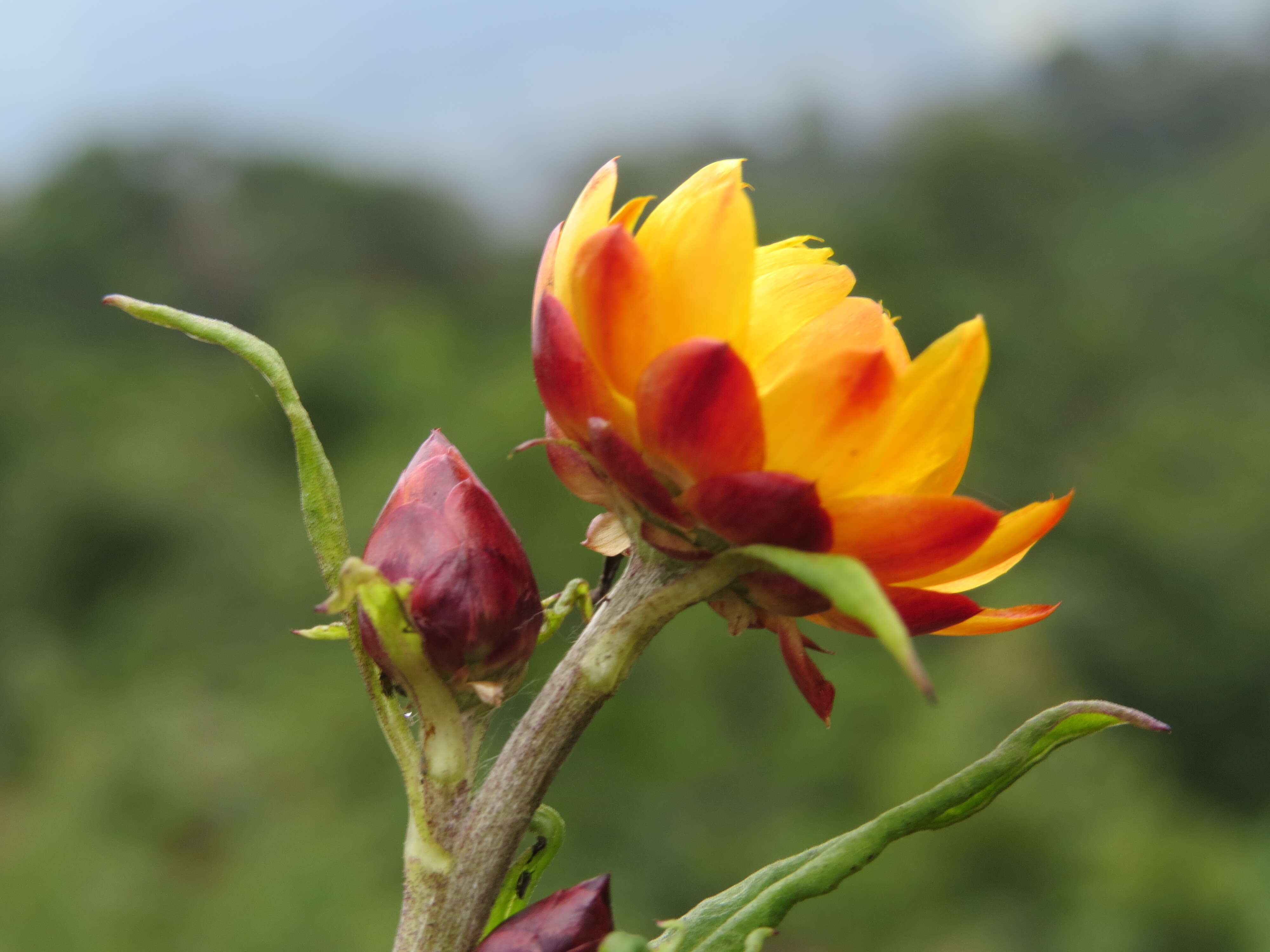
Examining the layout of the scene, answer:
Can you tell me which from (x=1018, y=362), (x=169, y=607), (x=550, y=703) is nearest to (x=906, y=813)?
(x=550, y=703)

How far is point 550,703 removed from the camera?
76 centimetres

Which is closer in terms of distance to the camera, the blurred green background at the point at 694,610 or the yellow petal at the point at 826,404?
the yellow petal at the point at 826,404

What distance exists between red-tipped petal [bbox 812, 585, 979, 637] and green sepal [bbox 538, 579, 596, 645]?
0.20 metres

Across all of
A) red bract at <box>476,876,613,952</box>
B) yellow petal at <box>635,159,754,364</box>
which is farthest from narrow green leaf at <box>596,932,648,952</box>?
yellow petal at <box>635,159,754,364</box>

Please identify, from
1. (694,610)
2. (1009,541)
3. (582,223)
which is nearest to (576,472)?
(582,223)

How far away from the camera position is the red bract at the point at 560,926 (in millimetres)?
730

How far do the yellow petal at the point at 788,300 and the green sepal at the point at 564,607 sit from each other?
0.73 feet

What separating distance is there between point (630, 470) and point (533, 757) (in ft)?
0.66

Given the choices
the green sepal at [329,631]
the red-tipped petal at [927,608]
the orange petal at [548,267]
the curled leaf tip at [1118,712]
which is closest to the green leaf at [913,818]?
the curled leaf tip at [1118,712]

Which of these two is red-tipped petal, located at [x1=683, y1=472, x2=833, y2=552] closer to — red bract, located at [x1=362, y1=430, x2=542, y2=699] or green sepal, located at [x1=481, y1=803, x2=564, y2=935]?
red bract, located at [x1=362, y1=430, x2=542, y2=699]

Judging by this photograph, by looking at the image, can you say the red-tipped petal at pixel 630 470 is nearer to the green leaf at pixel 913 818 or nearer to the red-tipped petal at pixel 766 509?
the red-tipped petal at pixel 766 509

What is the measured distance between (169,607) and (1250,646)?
2086 centimetres

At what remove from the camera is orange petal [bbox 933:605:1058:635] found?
0.79 m

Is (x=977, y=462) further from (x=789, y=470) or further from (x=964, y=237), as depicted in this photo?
(x=789, y=470)
